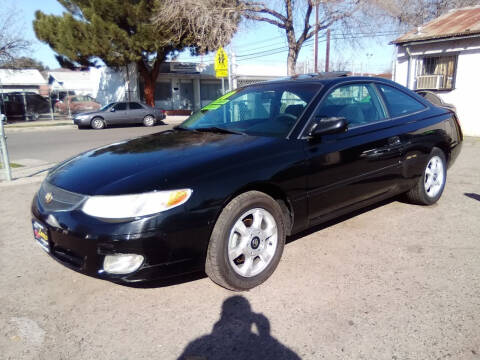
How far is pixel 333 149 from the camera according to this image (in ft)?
10.9

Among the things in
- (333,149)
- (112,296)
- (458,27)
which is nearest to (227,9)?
(458,27)

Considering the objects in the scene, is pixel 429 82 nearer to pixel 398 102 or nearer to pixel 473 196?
pixel 473 196

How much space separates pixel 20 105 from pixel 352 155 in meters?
26.5

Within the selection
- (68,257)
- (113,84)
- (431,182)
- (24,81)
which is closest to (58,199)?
(68,257)

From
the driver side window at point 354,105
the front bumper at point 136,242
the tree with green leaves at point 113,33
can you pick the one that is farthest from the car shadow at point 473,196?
the tree with green leaves at point 113,33

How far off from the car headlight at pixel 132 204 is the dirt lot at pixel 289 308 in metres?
0.74

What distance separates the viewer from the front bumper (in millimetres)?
2373

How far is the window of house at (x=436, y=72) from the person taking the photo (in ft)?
42.2

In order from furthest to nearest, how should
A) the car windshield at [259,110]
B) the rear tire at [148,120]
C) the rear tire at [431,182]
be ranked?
the rear tire at [148,120], the rear tire at [431,182], the car windshield at [259,110]

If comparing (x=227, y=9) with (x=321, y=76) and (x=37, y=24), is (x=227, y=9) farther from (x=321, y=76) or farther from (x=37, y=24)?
(x=37, y=24)

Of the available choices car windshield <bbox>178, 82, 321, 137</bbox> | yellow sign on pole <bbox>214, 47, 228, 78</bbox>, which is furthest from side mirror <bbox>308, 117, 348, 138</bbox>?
yellow sign on pole <bbox>214, 47, 228, 78</bbox>

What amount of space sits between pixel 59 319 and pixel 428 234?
11.1ft

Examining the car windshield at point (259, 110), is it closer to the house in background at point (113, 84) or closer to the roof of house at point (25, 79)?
the house in background at point (113, 84)

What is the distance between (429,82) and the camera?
44.1ft
